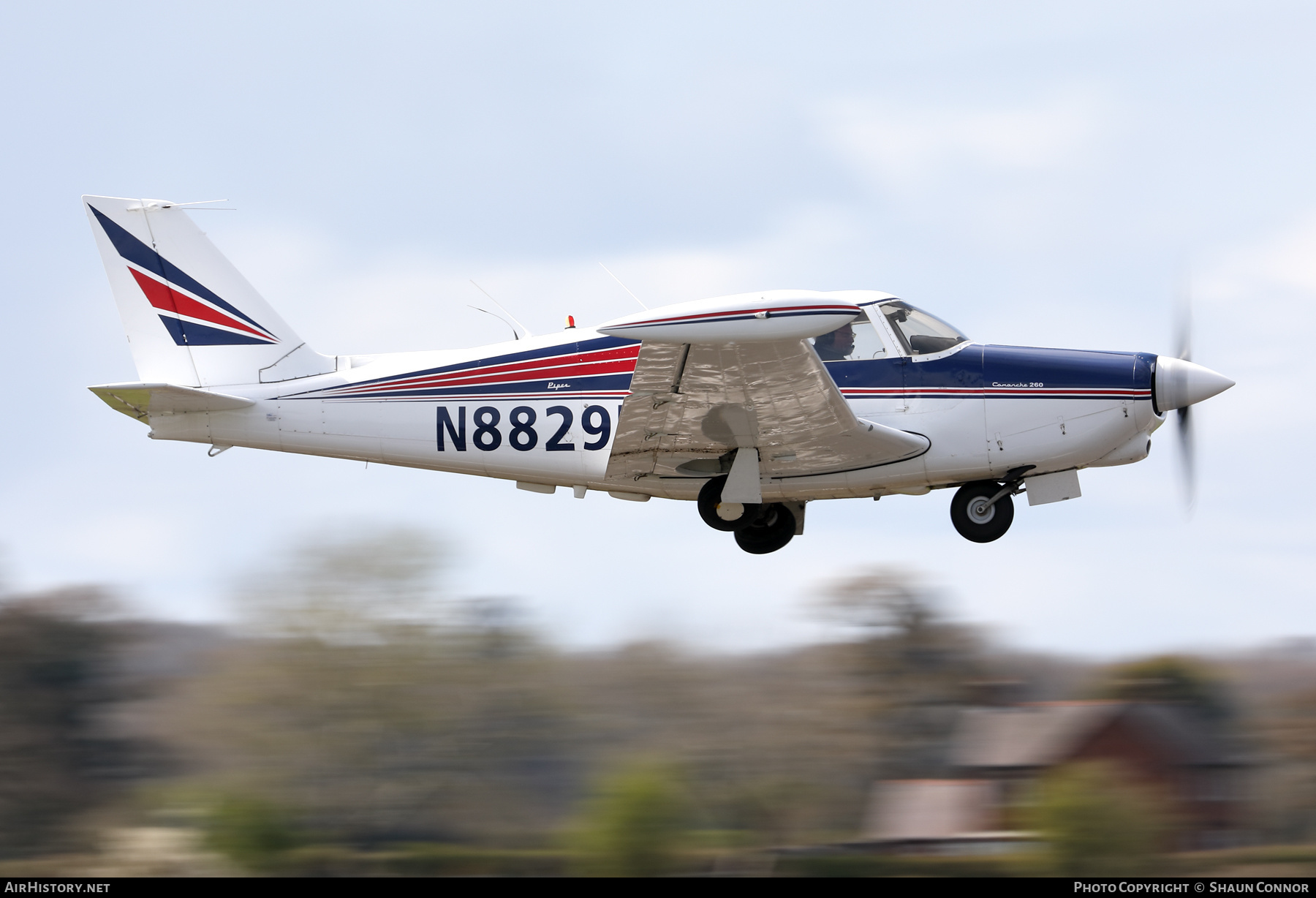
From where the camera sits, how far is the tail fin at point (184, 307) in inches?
523

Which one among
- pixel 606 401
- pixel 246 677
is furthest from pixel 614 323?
pixel 246 677

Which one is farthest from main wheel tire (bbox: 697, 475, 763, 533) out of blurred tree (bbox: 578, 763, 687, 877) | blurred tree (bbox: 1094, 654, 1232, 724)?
blurred tree (bbox: 1094, 654, 1232, 724)

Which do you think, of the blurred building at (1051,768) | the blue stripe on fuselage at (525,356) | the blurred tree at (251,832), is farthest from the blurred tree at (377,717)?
the blue stripe on fuselage at (525,356)

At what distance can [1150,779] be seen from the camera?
2461cm

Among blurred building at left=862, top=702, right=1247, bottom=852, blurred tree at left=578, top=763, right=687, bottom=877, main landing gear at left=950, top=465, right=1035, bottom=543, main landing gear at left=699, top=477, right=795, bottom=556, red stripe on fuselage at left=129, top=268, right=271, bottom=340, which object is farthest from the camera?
blurred building at left=862, top=702, right=1247, bottom=852

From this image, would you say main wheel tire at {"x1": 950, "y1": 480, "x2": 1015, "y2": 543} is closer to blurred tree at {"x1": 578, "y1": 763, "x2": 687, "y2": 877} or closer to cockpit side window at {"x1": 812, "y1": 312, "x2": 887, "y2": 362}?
cockpit side window at {"x1": 812, "y1": 312, "x2": 887, "y2": 362}

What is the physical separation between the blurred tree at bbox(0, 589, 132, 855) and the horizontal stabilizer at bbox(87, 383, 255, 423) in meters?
19.8

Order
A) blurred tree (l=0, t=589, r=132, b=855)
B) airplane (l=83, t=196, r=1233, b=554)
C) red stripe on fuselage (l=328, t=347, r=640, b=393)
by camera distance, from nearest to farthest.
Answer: airplane (l=83, t=196, r=1233, b=554)
red stripe on fuselage (l=328, t=347, r=640, b=393)
blurred tree (l=0, t=589, r=132, b=855)

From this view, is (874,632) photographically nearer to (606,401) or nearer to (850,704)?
(850,704)

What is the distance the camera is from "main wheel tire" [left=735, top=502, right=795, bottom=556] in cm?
1306

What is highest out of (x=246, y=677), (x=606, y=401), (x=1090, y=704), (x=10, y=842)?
(x=606, y=401)

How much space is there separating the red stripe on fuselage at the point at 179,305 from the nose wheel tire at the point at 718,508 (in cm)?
494

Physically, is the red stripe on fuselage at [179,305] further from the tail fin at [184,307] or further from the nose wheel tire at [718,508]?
the nose wheel tire at [718,508]

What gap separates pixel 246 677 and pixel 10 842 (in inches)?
350
